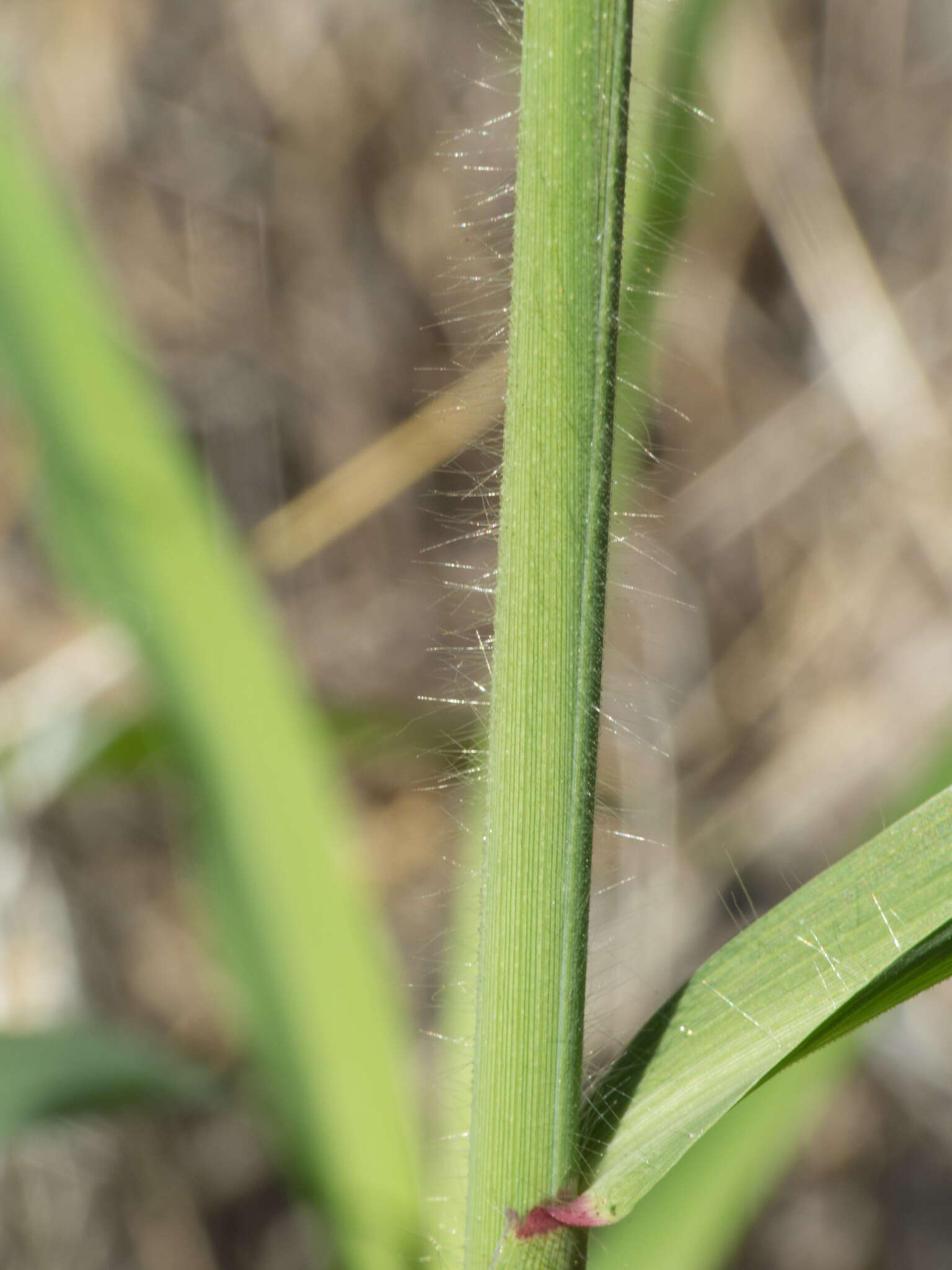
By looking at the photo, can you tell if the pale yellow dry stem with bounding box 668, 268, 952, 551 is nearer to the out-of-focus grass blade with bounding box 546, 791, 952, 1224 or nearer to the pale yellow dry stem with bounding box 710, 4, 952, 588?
the pale yellow dry stem with bounding box 710, 4, 952, 588

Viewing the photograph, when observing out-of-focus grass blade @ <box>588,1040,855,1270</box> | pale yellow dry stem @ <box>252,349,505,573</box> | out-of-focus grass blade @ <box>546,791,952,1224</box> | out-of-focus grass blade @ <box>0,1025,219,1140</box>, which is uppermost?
out-of-focus grass blade @ <box>546,791,952,1224</box>

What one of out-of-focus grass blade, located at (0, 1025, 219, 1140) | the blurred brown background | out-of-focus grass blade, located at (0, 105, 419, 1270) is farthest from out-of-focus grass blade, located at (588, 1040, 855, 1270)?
the blurred brown background

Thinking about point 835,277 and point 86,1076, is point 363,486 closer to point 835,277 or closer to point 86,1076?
point 835,277

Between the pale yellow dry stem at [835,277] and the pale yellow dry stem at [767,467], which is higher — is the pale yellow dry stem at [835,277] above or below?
above

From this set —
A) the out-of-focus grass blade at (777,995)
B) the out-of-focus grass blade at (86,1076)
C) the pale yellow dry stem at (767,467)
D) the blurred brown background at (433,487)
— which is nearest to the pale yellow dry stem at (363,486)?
the blurred brown background at (433,487)

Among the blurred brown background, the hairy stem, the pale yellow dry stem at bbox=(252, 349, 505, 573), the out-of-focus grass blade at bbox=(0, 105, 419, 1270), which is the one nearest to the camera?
the hairy stem

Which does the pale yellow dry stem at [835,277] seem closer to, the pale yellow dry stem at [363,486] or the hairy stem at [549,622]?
the pale yellow dry stem at [363,486]

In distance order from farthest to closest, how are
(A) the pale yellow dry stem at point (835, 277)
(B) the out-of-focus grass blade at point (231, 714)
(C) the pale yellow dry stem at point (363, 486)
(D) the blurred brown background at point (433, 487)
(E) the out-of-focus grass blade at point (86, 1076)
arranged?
(A) the pale yellow dry stem at point (835, 277)
(D) the blurred brown background at point (433, 487)
(C) the pale yellow dry stem at point (363, 486)
(B) the out-of-focus grass blade at point (231, 714)
(E) the out-of-focus grass blade at point (86, 1076)
